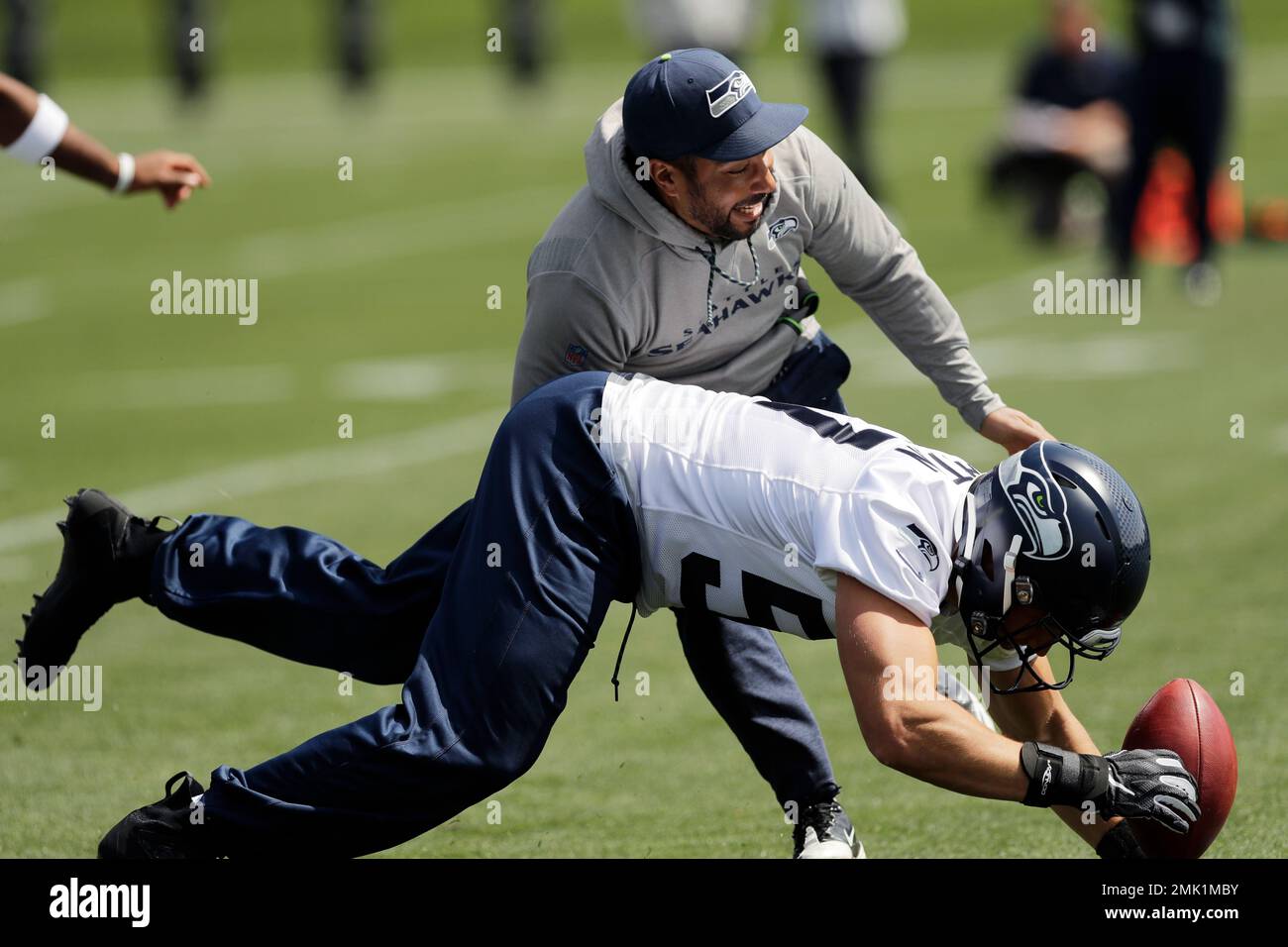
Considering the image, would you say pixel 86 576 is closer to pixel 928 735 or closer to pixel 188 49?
pixel 928 735

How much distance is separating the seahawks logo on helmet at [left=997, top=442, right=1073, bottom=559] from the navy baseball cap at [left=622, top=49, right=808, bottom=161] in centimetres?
118

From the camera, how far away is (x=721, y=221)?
215 inches

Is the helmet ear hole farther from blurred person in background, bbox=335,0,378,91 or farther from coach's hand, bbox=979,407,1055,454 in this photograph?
blurred person in background, bbox=335,0,378,91

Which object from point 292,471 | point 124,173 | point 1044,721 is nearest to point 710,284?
point 1044,721

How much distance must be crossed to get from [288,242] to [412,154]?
4998mm

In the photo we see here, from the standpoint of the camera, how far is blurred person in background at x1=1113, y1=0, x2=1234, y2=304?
14.2 m

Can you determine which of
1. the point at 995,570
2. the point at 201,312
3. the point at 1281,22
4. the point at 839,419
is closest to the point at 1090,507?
the point at 995,570

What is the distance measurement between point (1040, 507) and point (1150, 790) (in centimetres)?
70

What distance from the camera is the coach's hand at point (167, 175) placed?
6766 millimetres

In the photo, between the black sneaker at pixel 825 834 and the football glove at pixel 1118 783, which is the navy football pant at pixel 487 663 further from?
the football glove at pixel 1118 783

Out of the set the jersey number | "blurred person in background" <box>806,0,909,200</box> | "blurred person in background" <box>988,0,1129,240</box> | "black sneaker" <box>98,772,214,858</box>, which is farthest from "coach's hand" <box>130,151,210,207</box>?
"blurred person in background" <box>806,0,909,200</box>

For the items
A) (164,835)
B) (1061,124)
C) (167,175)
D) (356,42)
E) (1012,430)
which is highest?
(356,42)

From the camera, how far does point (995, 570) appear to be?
182 inches

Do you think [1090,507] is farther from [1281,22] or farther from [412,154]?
[1281,22]
